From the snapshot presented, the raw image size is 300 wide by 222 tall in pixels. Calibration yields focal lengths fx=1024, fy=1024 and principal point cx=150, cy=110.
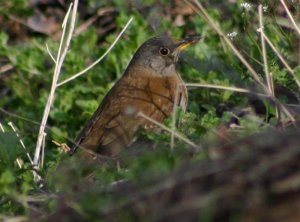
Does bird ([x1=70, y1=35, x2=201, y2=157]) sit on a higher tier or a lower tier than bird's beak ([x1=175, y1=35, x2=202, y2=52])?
lower

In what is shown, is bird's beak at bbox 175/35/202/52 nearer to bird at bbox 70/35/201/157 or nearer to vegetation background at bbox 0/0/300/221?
bird at bbox 70/35/201/157

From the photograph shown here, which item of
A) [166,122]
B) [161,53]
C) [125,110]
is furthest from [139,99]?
[166,122]

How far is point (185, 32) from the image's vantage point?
29.5 ft

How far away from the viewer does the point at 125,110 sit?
667cm

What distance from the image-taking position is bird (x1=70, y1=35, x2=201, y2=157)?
6555mm

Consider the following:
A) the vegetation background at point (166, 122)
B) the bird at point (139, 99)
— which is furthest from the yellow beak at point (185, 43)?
the vegetation background at point (166, 122)

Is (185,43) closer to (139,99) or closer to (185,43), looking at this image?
(185,43)

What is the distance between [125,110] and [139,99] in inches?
14.7

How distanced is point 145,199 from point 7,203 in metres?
1.56

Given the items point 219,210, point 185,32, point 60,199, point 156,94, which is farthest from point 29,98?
point 219,210

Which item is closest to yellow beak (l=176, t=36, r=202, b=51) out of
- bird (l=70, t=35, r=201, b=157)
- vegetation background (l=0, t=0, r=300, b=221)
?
bird (l=70, t=35, r=201, b=157)

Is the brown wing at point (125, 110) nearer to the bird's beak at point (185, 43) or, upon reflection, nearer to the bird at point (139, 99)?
the bird at point (139, 99)

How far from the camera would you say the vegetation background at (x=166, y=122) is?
158 inches

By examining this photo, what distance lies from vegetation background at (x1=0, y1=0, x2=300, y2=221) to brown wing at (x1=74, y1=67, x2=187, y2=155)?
25 centimetres
